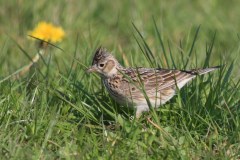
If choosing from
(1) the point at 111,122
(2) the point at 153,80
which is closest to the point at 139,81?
(2) the point at 153,80

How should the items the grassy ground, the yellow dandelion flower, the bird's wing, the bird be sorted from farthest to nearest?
the yellow dandelion flower < the bird's wing < the bird < the grassy ground

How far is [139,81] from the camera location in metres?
5.05

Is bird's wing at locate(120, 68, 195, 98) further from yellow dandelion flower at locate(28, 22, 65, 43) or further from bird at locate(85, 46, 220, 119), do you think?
yellow dandelion flower at locate(28, 22, 65, 43)

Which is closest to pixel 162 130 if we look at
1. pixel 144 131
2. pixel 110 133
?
pixel 144 131

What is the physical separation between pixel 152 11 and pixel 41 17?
3.08m

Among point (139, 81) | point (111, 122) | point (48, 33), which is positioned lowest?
point (111, 122)

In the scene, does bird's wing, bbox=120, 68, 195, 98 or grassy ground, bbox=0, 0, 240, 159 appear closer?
grassy ground, bbox=0, 0, 240, 159

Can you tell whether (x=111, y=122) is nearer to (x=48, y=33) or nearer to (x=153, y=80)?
(x=153, y=80)

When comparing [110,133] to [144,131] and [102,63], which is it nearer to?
[144,131]

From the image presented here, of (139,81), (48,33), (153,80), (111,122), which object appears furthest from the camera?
(48,33)

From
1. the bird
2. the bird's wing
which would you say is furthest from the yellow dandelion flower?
the bird's wing

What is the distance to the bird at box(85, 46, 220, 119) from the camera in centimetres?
494

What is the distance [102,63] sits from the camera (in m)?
5.17

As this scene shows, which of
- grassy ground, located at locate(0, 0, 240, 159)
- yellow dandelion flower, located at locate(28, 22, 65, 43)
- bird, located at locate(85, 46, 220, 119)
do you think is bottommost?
grassy ground, located at locate(0, 0, 240, 159)
